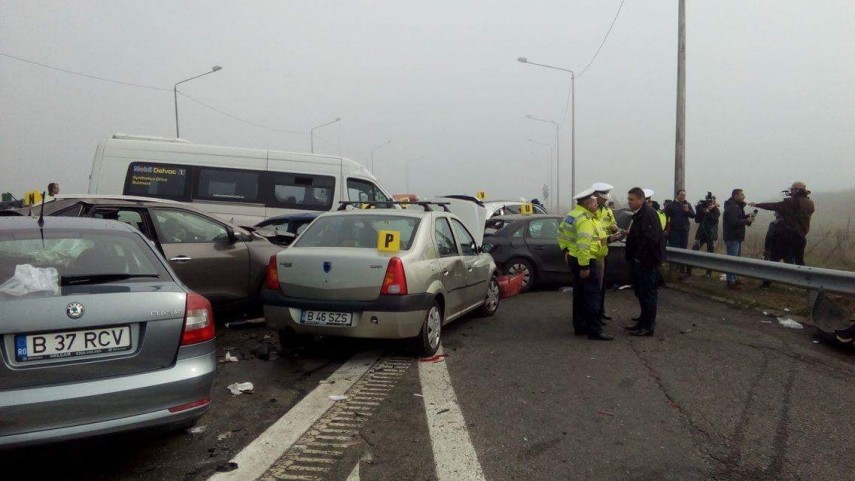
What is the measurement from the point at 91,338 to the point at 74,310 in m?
0.17

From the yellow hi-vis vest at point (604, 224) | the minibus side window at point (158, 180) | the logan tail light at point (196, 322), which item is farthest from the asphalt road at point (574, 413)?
the minibus side window at point (158, 180)

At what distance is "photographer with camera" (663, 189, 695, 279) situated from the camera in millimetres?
12625

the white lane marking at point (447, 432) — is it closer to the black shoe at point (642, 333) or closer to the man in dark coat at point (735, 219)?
the black shoe at point (642, 333)

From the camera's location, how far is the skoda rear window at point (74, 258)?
3.43 m

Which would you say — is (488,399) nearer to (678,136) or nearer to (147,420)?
(147,420)

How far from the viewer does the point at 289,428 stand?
4168 millimetres

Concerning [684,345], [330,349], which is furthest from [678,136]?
[330,349]

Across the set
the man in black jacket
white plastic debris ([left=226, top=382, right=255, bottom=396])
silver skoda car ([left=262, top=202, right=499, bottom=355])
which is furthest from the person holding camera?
white plastic debris ([left=226, top=382, right=255, bottom=396])

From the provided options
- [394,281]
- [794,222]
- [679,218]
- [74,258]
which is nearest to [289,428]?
[74,258]

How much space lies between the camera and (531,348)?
658 cm

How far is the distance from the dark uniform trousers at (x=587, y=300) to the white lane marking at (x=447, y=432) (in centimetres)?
217

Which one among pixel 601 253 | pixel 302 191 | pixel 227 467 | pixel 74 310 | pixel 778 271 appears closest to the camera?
pixel 74 310

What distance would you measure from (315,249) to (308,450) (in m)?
2.63

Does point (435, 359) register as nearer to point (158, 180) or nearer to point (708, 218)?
point (708, 218)
